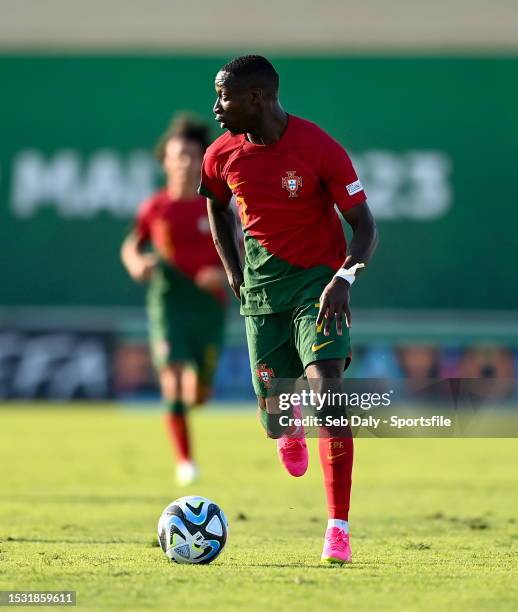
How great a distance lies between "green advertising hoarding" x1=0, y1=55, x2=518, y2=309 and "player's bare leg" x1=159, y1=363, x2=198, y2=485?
991cm

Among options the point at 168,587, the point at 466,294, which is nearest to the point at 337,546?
the point at 168,587

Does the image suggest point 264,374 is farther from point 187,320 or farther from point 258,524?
point 187,320

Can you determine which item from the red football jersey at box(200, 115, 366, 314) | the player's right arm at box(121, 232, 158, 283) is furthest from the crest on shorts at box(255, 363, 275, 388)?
the player's right arm at box(121, 232, 158, 283)

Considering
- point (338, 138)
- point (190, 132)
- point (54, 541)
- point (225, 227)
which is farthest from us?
point (338, 138)

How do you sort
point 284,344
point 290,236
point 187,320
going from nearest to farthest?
1. point 290,236
2. point 284,344
3. point 187,320

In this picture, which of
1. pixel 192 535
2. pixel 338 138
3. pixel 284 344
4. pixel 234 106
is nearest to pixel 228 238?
pixel 284 344

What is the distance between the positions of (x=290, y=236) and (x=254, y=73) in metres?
0.82

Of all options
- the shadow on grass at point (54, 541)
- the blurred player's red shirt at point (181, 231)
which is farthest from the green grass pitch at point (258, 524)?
the blurred player's red shirt at point (181, 231)

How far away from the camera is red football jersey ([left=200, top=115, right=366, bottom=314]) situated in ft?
20.9

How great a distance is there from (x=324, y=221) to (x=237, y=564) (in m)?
1.72

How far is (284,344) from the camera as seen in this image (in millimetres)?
6719

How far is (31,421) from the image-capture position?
17.8m

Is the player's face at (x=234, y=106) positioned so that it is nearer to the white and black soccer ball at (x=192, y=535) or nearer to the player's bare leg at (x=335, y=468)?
the player's bare leg at (x=335, y=468)

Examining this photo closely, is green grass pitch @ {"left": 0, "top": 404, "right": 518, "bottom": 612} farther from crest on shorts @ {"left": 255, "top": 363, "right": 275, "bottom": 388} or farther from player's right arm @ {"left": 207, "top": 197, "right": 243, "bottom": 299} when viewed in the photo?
player's right arm @ {"left": 207, "top": 197, "right": 243, "bottom": 299}
